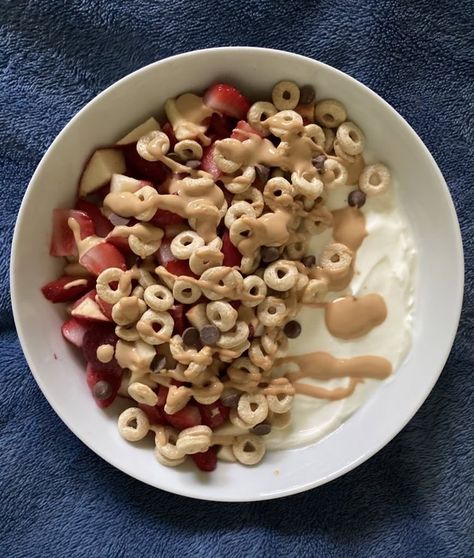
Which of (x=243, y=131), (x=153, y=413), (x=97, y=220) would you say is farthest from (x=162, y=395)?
(x=243, y=131)

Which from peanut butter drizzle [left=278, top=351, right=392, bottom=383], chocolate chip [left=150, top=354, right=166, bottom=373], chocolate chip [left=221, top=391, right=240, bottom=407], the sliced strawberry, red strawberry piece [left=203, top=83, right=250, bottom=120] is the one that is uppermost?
red strawberry piece [left=203, top=83, right=250, bottom=120]

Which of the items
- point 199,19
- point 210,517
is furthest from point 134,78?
point 210,517

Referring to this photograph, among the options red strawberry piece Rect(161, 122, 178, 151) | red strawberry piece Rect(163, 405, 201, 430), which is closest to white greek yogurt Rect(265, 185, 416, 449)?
red strawberry piece Rect(163, 405, 201, 430)

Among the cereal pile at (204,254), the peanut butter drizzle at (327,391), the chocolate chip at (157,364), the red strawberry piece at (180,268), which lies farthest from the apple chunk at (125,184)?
the peanut butter drizzle at (327,391)

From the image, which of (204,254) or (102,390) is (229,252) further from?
(102,390)

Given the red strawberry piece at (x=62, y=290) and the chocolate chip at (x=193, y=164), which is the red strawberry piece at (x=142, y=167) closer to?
the chocolate chip at (x=193, y=164)

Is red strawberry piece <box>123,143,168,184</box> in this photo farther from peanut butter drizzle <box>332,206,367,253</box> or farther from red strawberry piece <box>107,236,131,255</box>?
peanut butter drizzle <box>332,206,367,253</box>

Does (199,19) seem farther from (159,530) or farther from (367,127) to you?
(159,530)
